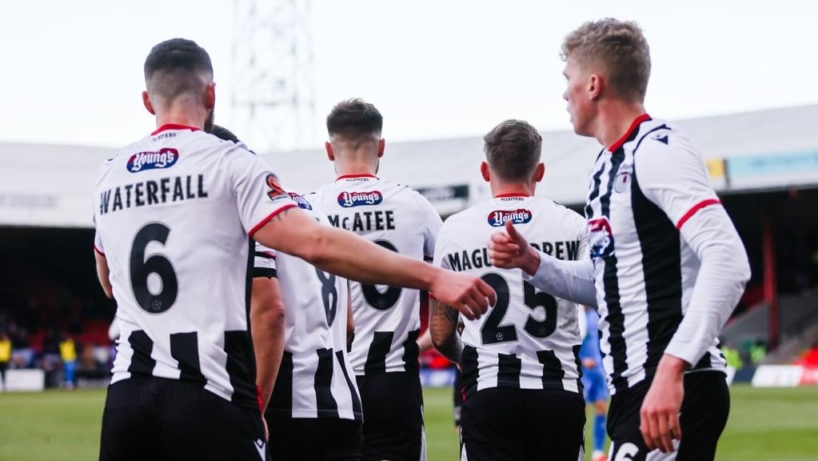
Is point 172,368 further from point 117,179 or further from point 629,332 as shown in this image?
point 629,332

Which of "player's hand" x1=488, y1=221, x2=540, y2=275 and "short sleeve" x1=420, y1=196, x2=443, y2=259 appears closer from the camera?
"player's hand" x1=488, y1=221, x2=540, y2=275

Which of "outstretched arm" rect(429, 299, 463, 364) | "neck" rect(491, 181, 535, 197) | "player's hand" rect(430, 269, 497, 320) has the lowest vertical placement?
"outstretched arm" rect(429, 299, 463, 364)

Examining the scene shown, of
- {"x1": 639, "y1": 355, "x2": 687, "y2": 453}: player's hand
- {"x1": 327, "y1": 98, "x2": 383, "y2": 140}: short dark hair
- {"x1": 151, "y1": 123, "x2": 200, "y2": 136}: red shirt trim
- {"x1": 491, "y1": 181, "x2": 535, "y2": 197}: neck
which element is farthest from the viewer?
{"x1": 327, "y1": 98, "x2": 383, "y2": 140}: short dark hair

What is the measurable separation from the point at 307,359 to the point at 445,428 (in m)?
13.9

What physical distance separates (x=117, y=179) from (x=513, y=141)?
2.23m

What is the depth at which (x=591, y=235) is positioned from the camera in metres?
4.34

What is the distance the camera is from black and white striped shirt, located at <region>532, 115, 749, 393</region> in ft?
12.3

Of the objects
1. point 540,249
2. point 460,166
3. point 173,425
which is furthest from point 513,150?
point 460,166

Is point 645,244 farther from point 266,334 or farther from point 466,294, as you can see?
point 266,334

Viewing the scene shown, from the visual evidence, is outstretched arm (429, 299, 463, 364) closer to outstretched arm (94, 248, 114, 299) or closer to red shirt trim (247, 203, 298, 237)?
outstretched arm (94, 248, 114, 299)

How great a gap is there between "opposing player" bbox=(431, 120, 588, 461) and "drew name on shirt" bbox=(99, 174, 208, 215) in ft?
6.59

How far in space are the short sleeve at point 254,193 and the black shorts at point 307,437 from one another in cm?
125

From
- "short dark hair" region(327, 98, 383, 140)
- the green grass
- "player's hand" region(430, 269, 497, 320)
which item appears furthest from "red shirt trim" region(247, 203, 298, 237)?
the green grass

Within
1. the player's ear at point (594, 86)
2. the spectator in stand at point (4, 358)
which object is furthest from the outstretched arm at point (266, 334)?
the spectator in stand at point (4, 358)
